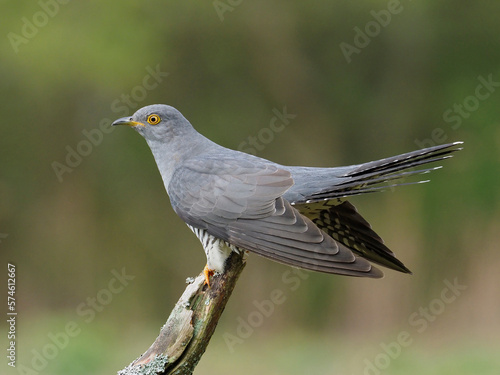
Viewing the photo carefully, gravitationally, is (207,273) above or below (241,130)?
below

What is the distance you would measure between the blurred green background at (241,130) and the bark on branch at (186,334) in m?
4.17

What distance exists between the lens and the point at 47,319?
290 inches

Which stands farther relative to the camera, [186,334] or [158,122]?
[158,122]

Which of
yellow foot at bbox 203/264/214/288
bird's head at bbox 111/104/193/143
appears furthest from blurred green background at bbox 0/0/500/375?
yellow foot at bbox 203/264/214/288

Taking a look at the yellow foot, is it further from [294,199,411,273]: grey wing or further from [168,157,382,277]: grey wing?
[294,199,411,273]: grey wing

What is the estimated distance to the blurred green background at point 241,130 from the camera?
25.0ft

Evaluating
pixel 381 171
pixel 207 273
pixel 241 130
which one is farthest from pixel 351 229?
pixel 241 130

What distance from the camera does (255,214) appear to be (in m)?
3.39

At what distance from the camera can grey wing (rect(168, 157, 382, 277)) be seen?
3068 mm

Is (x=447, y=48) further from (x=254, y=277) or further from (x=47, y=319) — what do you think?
(x=47, y=319)

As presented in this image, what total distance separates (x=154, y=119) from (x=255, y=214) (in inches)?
38.5

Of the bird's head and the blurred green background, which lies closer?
the bird's head

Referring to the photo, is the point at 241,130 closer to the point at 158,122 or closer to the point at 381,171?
the point at 158,122

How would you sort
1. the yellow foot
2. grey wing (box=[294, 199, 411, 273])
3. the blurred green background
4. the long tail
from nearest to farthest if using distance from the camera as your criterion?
the long tail < the yellow foot < grey wing (box=[294, 199, 411, 273]) < the blurred green background
